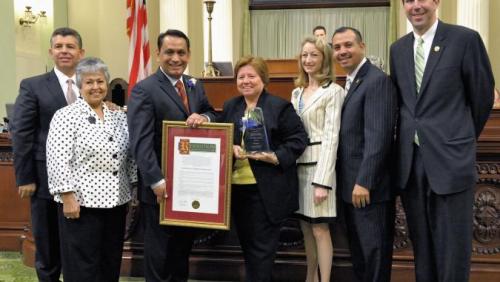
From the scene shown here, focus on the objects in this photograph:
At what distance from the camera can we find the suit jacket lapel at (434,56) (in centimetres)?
256

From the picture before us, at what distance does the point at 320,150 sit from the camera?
3.04 metres

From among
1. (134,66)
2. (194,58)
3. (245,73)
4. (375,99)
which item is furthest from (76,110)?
(194,58)

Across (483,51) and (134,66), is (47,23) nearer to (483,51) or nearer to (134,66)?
(134,66)

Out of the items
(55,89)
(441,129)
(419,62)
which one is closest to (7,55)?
(55,89)

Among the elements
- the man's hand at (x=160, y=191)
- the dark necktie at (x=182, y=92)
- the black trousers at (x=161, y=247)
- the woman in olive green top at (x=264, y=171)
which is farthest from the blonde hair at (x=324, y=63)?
the black trousers at (x=161, y=247)

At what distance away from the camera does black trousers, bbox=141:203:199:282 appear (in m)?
3.02

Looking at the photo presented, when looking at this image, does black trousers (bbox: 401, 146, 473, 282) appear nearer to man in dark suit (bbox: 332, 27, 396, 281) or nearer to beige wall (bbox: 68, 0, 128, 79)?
man in dark suit (bbox: 332, 27, 396, 281)

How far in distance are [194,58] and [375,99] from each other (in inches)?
426

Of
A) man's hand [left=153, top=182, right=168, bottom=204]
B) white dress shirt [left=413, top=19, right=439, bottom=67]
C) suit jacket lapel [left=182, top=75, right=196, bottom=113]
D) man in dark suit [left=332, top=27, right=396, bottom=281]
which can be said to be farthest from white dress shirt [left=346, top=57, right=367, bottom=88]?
man's hand [left=153, top=182, right=168, bottom=204]

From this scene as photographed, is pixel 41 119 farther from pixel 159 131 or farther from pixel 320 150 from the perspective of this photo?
pixel 320 150

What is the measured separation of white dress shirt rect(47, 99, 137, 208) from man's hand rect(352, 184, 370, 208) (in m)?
1.28

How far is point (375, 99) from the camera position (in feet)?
9.07

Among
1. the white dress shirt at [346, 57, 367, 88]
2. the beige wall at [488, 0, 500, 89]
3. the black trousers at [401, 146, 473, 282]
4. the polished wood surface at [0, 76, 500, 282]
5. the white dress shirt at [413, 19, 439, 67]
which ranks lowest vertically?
the polished wood surface at [0, 76, 500, 282]

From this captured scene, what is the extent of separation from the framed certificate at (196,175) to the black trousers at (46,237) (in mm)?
852
